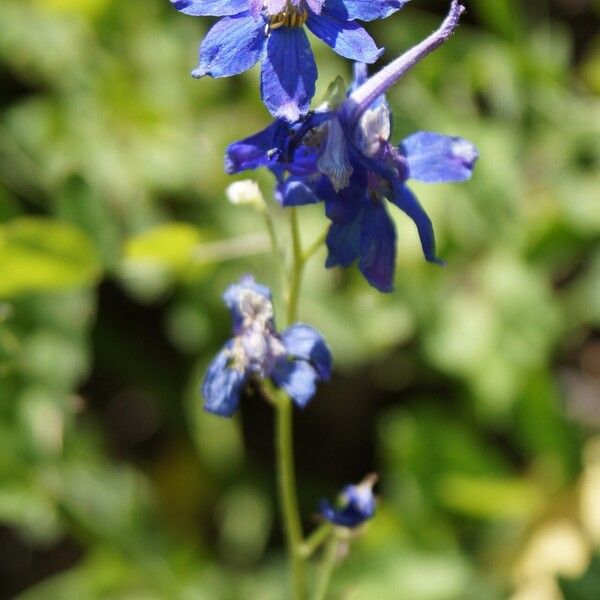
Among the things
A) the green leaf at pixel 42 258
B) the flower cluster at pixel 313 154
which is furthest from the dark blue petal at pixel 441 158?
the green leaf at pixel 42 258

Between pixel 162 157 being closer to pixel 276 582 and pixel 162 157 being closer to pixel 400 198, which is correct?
pixel 276 582

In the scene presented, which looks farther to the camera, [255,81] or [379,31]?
[379,31]

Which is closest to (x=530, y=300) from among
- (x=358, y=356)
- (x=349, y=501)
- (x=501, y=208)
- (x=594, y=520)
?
(x=501, y=208)

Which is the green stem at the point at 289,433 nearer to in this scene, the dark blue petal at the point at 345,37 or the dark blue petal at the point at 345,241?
the dark blue petal at the point at 345,241

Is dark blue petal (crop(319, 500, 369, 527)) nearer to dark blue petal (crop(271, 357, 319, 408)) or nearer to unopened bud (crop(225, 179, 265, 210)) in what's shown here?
dark blue petal (crop(271, 357, 319, 408))

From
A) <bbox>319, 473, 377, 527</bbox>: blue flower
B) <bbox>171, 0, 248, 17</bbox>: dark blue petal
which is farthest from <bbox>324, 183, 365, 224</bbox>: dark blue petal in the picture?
<bbox>319, 473, 377, 527</bbox>: blue flower

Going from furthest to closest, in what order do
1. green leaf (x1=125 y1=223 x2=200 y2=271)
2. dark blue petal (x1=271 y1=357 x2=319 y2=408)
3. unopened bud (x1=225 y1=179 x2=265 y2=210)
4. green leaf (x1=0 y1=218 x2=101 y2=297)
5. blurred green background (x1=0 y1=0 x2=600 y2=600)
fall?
blurred green background (x1=0 y1=0 x2=600 y2=600)
green leaf (x1=125 y1=223 x2=200 y2=271)
green leaf (x1=0 y1=218 x2=101 y2=297)
unopened bud (x1=225 y1=179 x2=265 y2=210)
dark blue petal (x1=271 y1=357 x2=319 y2=408)
